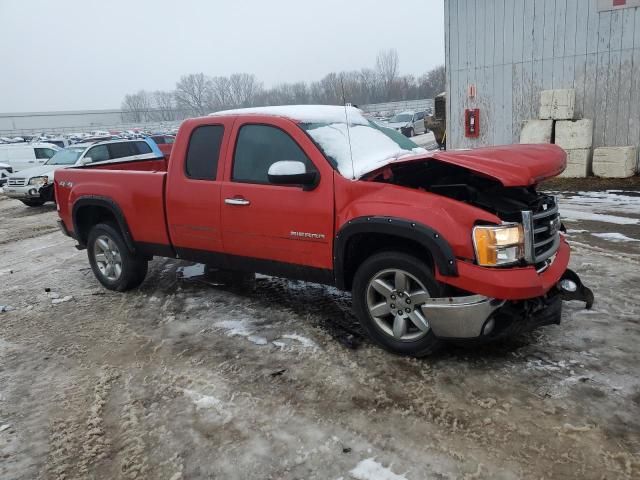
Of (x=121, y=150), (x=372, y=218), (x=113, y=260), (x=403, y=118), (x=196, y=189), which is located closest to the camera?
(x=372, y=218)

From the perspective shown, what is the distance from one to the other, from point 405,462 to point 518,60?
1170 centimetres

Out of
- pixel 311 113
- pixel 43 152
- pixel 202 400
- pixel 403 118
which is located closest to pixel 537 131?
pixel 311 113

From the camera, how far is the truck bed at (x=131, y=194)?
514cm

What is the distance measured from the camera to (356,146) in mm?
4359

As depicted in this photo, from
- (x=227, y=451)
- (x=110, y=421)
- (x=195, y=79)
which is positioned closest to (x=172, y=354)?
(x=110, y=421)

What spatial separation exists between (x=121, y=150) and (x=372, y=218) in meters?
11.7

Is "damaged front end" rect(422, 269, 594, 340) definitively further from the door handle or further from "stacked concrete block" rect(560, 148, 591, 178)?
"stacked concrete block" rect(560, 148, 591, 178)

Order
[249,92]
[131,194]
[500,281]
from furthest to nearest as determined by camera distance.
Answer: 1. [249,92]
2. [131,194]
3. [500,281]

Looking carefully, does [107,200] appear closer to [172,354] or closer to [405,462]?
[172,354]

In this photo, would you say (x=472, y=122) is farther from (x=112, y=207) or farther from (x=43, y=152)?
(x=43, y=152)

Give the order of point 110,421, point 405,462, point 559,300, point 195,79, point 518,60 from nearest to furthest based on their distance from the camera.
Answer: point 405,462 < point 110,421 < point 559,300 < point 518,60 < point 195,79

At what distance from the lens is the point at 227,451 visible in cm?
284

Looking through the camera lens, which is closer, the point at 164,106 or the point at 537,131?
the point at 537,131

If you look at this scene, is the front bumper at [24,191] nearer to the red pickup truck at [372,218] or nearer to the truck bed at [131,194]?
the truck bed at [131,194]
